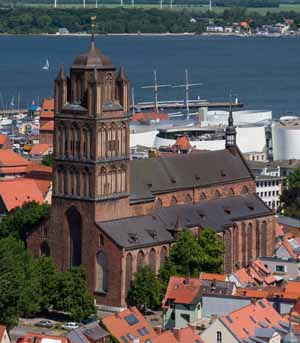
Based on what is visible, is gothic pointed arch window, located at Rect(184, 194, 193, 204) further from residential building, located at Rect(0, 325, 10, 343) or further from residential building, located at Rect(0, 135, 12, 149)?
residential building, located at Rect(0, 135, 12, 149)

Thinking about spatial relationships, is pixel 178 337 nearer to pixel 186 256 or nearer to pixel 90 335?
pixel 90 335

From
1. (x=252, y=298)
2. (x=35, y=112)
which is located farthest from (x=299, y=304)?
(x=35, y=112)

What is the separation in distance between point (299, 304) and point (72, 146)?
39.5ft

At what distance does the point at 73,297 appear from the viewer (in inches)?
2330

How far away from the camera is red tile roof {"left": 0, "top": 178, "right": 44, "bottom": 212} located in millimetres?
75250

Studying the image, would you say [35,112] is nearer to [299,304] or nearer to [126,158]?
[126,158]

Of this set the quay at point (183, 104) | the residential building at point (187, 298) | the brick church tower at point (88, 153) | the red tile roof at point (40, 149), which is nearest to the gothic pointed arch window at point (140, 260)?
the brick church tower at point (88, 153)

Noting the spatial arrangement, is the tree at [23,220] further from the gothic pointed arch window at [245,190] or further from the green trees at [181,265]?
the gothic pointed arch window at [245,190]

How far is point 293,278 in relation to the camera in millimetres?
62625

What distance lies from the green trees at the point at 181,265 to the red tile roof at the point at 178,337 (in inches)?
406

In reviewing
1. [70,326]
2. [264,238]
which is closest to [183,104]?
[264,238]

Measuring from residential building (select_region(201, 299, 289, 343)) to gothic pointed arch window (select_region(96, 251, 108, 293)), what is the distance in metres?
9.82

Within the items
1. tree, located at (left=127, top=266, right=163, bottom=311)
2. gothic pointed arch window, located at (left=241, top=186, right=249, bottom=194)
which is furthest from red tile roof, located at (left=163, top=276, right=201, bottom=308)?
gothic pointed arch window, located at (left=241, top=186, right=249, bottom=194)

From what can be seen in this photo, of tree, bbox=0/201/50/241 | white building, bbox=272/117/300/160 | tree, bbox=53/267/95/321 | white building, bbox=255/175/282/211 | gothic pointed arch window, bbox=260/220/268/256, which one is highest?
tree, bbox=0/201/50/241
